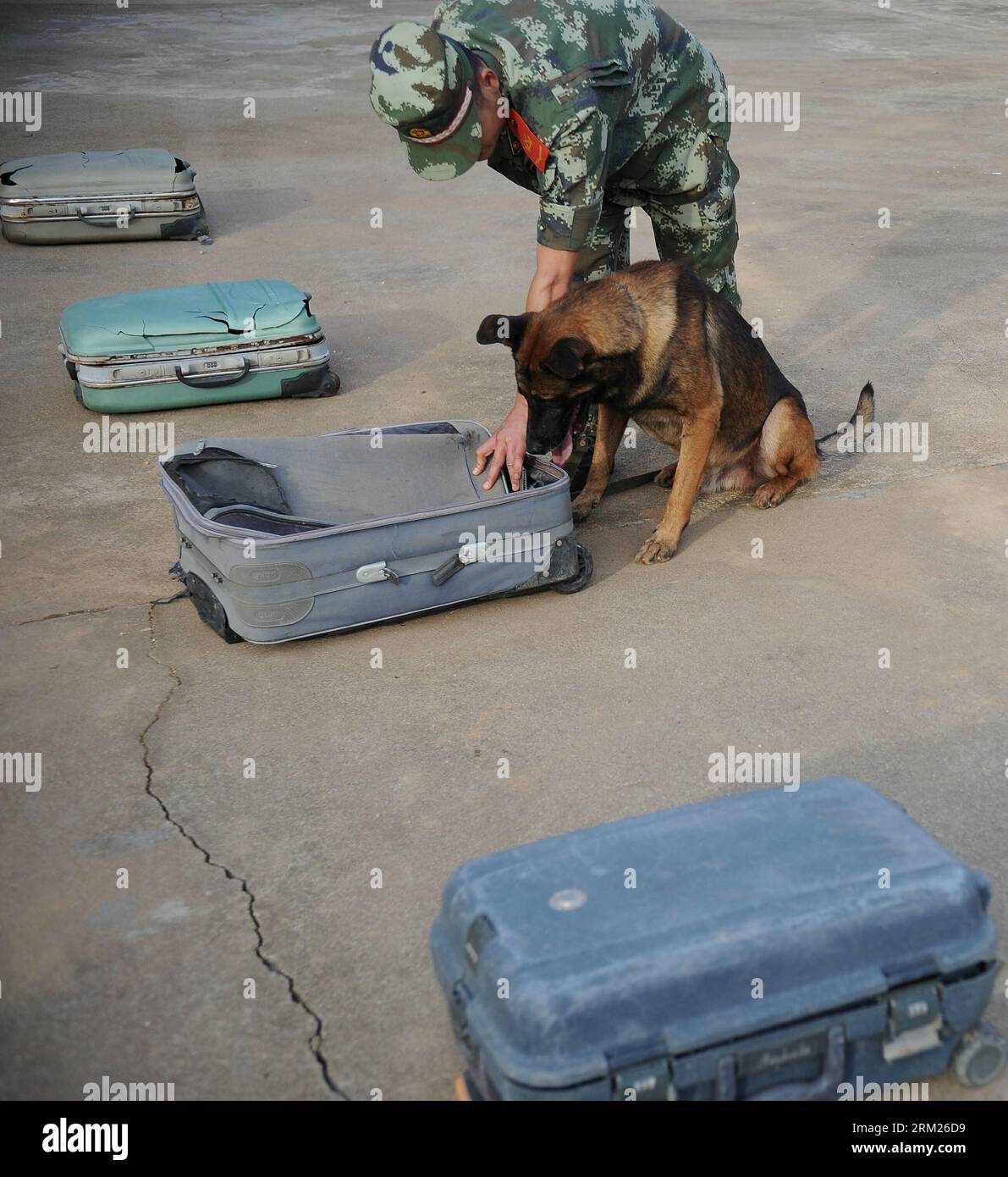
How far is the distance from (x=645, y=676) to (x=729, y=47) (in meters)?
12.4

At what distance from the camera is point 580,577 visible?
148 inches

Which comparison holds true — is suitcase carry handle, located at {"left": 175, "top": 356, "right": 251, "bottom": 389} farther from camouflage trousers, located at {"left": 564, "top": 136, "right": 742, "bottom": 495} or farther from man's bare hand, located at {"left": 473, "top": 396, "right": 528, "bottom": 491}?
man's bare hand, located at {"left": 473, "top": 396, "right": 528, "bottom": 491}

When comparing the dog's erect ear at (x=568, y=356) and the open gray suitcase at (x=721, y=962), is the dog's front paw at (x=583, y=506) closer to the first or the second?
the dog's erect ear at (x=568, y=356)

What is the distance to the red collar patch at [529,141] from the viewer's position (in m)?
3.60

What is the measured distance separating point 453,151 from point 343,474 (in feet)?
3.48

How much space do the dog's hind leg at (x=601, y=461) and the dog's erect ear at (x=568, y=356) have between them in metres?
0.64

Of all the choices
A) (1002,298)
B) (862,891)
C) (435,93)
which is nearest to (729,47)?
(1002,298)

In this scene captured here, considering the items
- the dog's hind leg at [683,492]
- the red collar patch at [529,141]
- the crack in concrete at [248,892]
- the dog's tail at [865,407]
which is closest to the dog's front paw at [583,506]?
the dog's hind leg at [683,492]

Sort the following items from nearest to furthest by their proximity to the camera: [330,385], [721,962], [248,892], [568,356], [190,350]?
[721,962]
[248,892]
[568,356]
[190,350]
[330,385]

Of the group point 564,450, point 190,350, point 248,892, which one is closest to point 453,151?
point 564,450

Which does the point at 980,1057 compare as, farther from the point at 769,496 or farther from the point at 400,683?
the point at 769,496
